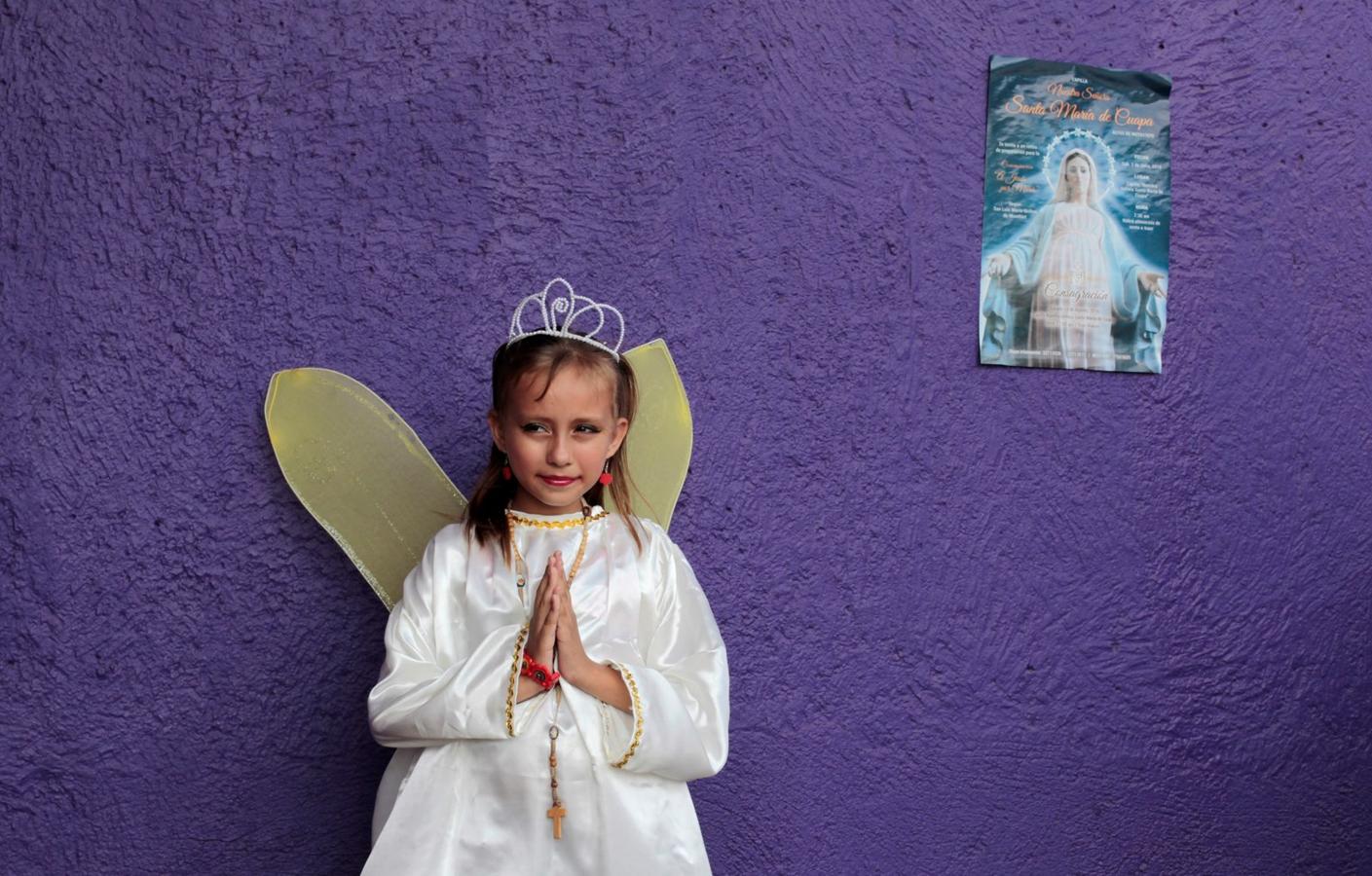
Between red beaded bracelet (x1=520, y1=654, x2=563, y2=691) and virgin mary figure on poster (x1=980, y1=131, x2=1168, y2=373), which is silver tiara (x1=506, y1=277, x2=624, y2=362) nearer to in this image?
red beaded bracelet (x1=520, y1=654, x2=563, y2=691)

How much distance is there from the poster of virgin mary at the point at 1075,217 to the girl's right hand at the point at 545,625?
113 centimetres

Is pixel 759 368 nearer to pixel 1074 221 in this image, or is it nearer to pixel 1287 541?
pixel 1074 221

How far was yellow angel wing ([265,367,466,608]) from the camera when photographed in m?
2.21

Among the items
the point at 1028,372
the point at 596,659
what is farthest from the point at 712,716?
the point at 1028,372

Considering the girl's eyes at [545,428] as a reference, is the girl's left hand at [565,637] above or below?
below

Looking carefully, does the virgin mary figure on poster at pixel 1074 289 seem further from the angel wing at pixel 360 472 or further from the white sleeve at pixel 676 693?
the angel wing at pixel 360 472

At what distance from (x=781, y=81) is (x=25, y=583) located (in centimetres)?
173

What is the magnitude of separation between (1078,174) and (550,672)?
1575mm

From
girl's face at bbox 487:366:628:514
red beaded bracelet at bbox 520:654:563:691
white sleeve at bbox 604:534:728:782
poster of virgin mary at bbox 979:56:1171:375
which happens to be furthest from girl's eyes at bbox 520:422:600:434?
poster of virgin mary at bbox 979:56:1171:375

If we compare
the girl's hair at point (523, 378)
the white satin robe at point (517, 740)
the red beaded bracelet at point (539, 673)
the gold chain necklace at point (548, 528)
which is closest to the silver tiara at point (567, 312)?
the girl's hair at point (523, 378)

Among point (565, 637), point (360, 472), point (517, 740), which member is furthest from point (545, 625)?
point (360, 472)

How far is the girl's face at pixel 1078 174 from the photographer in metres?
2.59

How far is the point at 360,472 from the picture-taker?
2229 millimetres

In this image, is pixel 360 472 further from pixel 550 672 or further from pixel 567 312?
pixel 550 672
